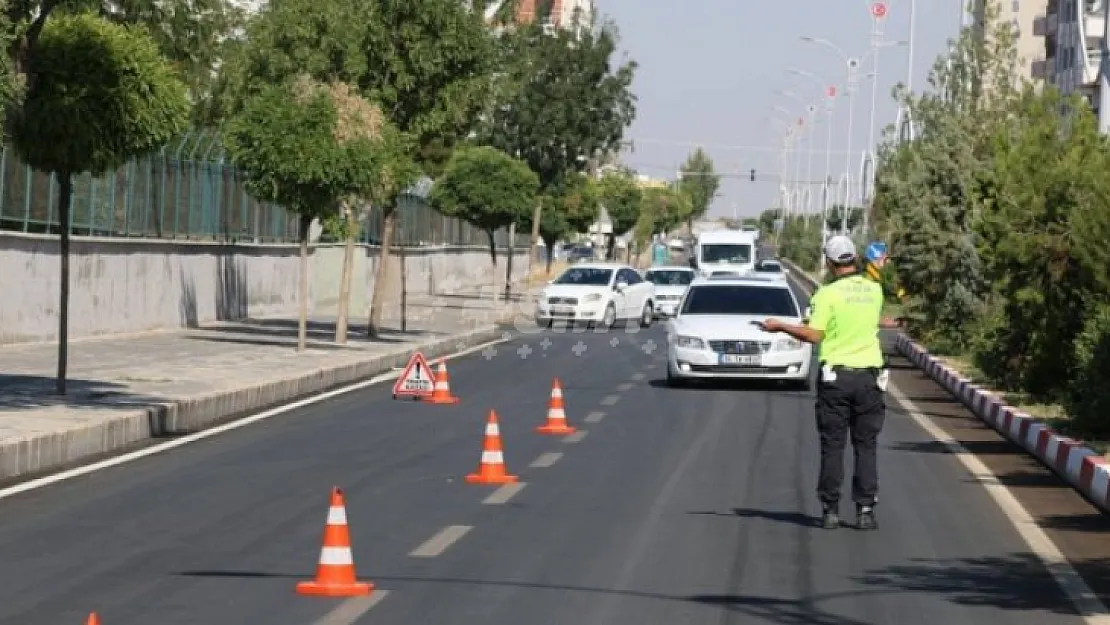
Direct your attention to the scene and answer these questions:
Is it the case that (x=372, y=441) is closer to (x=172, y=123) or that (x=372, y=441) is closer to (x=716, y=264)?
(x=172, y=123)

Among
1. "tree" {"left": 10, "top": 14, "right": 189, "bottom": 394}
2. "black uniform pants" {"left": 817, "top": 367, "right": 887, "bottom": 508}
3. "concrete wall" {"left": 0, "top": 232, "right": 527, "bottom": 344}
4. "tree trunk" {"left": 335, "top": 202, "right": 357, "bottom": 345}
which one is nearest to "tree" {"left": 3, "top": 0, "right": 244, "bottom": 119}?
"concrete wall" {"left": 0, "top": 232, "right": 527, "bottom": 344}

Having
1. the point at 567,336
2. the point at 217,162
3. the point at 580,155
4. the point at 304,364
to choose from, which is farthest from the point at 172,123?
the point at 580,155

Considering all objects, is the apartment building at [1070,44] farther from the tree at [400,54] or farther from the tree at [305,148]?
the tree at [305,148]

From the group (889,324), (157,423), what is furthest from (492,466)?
(889,324)

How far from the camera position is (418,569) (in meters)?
11.4

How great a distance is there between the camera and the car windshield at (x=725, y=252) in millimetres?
81812

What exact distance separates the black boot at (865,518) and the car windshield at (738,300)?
54.3 ft

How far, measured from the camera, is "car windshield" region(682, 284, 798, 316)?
30719 millimetres

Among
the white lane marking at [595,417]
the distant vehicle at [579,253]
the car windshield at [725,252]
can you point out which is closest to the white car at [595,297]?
the car windshield at [725,252]

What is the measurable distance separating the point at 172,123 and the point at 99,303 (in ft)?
47.8

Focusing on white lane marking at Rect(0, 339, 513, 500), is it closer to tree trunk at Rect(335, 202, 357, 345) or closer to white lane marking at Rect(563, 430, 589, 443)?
white lane marking at Rect(563, 430, 589, 443)

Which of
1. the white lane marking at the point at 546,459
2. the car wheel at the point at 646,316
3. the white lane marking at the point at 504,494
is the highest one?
the white lane marking at the point at 504,494

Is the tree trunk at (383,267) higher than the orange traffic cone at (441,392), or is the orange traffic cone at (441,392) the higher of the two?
the tree trunk at (383,267)

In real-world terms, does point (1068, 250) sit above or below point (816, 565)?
above
